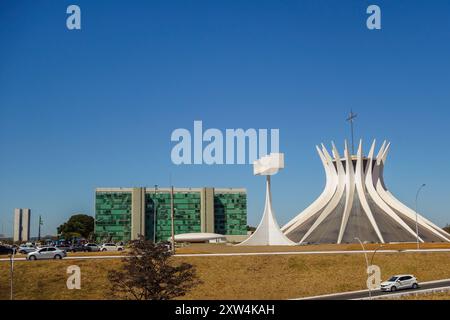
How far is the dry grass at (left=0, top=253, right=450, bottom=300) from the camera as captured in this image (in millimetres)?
40094

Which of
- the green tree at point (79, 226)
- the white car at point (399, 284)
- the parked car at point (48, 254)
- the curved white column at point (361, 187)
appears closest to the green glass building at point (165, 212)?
the green tree at point (79, 226)

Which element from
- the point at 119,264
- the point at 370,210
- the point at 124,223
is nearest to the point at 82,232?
the point at 124,223

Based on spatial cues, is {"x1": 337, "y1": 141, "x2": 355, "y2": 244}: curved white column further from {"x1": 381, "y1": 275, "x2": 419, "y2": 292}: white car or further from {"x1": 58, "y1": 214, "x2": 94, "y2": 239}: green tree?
{"x1": 58, "y1": 214, "x2": 94, "y2": 239}: green tree

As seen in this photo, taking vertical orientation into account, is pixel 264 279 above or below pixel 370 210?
below

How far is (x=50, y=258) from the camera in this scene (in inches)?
1919

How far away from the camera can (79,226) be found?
478 ft

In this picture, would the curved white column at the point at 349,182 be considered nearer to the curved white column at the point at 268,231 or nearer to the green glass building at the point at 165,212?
the curved white column at the point at 268,231

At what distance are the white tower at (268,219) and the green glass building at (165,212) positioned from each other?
66316 mm

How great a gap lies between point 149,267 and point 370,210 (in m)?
48.6

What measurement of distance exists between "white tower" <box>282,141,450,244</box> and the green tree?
85088 mm

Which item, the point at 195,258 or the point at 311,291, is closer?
the point at 311,291

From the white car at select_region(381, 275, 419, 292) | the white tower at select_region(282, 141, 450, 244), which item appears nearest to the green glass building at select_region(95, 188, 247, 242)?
the white tower at select_region(282, 141, 450, 244)
